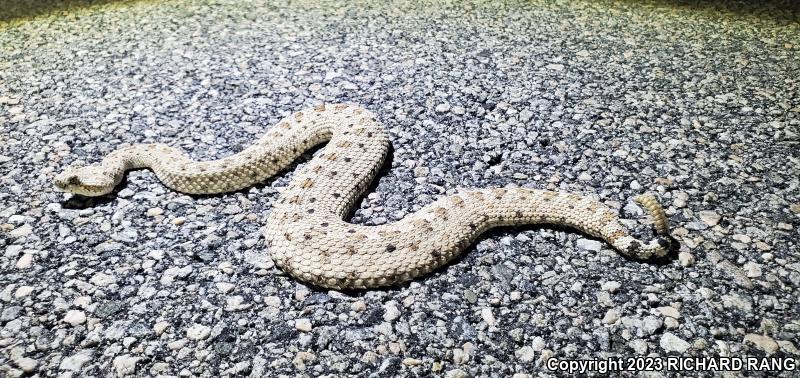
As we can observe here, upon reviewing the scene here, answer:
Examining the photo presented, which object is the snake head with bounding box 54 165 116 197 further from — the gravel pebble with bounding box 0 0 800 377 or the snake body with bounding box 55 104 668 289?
the gravel pebble with bounding box 0 0 800 377

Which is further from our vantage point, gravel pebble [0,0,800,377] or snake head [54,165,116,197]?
snake head [54,165,116,197]

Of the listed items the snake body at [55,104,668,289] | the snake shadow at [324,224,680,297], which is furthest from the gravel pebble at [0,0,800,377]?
the snake body at [55,104,668,289]

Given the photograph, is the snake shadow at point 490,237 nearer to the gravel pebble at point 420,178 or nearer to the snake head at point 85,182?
the gravel pebble at point 420,178

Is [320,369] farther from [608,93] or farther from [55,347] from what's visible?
[608,93]

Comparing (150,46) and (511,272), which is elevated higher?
(150,46)

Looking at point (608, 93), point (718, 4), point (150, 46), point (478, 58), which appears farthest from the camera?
point (718, 4)

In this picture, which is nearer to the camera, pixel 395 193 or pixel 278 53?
pixel 395 193

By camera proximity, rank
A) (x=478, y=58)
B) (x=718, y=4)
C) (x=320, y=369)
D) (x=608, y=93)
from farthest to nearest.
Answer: (x=718, y=4), (x=478, y=58), (x=608, y=93), (x=320, y=369)

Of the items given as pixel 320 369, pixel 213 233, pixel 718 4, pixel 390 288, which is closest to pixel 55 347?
pixel 213 233
